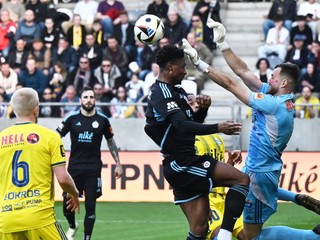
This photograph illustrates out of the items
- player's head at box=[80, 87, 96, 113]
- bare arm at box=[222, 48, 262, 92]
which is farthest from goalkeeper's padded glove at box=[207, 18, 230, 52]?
player's head at box=[80, 87, 96, 113]

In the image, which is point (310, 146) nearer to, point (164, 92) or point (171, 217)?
point (171, 217)

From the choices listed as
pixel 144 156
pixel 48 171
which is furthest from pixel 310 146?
pixel 48 171

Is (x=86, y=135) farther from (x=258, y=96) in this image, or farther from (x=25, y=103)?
(x=25, y=103)

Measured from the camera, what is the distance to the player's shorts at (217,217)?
11.7m

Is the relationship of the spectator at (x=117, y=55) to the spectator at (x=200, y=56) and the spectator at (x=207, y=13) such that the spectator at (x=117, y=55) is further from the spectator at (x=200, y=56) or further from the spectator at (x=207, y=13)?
the spectator at (x=207, y=13)

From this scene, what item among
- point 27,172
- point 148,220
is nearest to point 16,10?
point 148,220

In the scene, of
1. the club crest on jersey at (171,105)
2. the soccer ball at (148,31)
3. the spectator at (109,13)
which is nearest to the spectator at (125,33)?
the spectator at (109,13)

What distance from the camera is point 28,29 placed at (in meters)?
25.5

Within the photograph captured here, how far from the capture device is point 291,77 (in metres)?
11.0

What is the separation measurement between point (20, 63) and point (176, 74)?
1446 centimetres

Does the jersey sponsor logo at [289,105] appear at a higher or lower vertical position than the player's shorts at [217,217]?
higher

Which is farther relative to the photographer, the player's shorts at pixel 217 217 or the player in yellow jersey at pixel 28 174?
the player's shorts at pixel 217 217

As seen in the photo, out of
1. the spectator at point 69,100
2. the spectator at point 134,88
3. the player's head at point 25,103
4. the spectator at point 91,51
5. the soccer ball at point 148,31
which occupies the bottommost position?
the spectator at point 69,100

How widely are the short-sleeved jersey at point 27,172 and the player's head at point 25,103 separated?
97 millimetres
